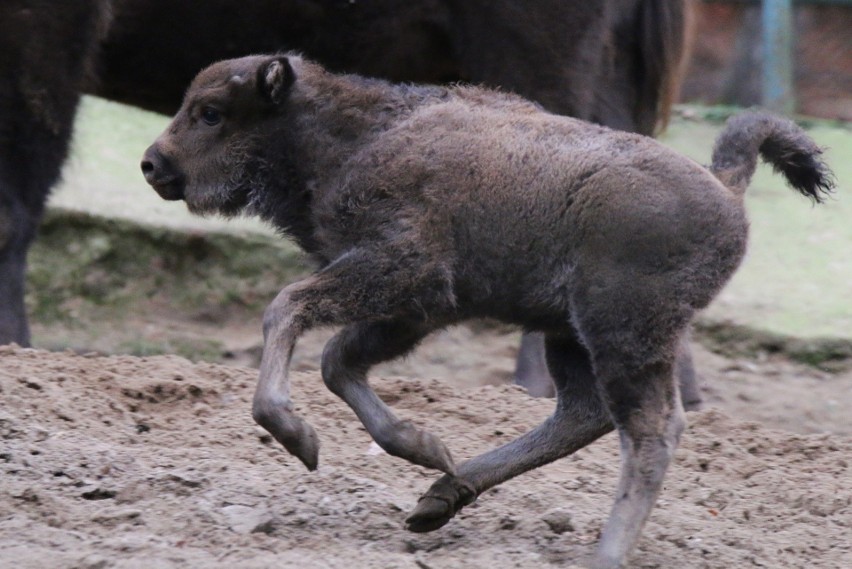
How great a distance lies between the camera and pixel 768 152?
3.81m

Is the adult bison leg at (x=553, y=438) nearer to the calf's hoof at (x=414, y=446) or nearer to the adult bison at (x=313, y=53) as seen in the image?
the calf's hoof at (x=414, y=446)

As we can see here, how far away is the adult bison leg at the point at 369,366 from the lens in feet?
11.5

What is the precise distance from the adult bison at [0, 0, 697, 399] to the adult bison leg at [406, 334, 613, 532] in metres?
2.29

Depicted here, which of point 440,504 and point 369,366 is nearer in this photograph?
point 440,504

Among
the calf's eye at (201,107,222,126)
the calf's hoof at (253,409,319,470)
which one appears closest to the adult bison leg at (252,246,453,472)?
the calf's hoof at (253,409,319,470)

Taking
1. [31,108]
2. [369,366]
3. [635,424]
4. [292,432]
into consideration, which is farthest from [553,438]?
[31,108]

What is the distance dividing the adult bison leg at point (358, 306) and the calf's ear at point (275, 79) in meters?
0.52

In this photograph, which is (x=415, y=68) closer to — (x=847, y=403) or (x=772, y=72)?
(x=847, y=403)

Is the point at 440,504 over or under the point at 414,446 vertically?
under

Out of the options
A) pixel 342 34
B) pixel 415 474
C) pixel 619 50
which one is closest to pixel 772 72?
pixel 619 50

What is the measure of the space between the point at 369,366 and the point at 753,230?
5.06m

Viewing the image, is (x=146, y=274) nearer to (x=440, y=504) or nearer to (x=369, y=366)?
(x=369, y=366)

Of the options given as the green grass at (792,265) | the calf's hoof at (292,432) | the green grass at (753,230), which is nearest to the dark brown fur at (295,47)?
the green grass at (753,230)

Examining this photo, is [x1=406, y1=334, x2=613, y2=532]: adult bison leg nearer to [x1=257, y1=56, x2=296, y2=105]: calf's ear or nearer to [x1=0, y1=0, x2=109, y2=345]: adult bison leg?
[x1=257, y1=56, x2=296, y2=105]: calf's ear
